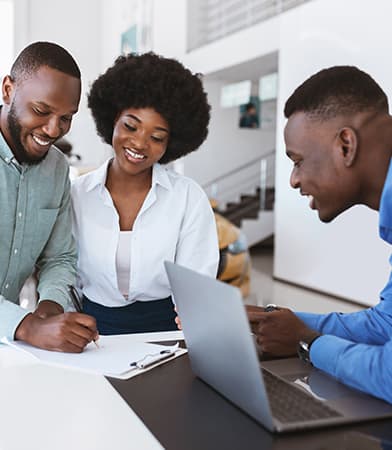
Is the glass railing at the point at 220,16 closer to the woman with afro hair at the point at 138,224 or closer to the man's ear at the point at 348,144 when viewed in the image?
the woman with afro hair at the point at 138,224

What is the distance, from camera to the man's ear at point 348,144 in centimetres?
118

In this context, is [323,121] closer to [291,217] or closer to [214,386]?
[214,386]

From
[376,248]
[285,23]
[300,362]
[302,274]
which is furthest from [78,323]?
[285,23]

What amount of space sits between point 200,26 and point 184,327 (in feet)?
33.2

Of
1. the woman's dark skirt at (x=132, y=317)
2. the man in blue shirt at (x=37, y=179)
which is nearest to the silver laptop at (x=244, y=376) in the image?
the man in blue shirt at (x=37, y=179)

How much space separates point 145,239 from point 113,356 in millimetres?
632

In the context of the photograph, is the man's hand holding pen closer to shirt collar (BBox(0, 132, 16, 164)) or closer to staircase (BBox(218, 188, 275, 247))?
shirt collar (BBox(0, 132, 16, 164))

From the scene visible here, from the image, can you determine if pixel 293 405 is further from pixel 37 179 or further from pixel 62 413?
pixel 37 179

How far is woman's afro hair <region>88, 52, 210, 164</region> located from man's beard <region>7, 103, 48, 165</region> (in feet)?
1.49

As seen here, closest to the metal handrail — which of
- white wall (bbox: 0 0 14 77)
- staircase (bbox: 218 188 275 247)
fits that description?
staircase (bbox: 218 188 275 247)

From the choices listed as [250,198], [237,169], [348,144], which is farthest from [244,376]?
[237,169]

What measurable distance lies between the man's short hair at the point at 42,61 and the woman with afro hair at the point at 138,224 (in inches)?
13.4

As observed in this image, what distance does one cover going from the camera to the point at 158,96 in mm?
2062

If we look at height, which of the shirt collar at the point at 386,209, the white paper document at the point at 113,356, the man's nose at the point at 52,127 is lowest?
the white paper document at the point at 113,356
